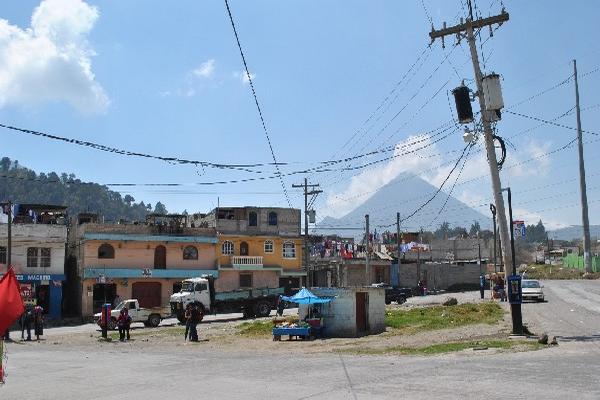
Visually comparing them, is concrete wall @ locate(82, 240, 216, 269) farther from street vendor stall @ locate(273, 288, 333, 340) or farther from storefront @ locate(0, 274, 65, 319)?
street vendor stall @ locate(273, 288, 333, 340)

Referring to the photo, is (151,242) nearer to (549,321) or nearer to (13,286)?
(549,321)

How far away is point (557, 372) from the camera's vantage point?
13.2m

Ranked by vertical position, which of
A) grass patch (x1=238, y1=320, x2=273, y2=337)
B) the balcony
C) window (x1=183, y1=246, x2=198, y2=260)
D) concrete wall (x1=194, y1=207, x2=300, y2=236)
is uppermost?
concrete wall (x1=194, y1=207, x2=300, y2=236)

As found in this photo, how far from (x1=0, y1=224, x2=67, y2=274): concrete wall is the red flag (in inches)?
1612

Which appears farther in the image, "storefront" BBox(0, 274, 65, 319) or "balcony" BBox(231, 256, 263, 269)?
"balcony" BBox(231, 256, 263, 269)

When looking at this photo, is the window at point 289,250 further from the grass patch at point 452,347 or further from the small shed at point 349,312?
the grass patch at point 452,347

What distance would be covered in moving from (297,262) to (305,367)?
43.6m

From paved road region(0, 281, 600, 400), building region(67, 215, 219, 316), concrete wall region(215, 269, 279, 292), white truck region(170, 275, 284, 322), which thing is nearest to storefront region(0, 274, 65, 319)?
building region(67, 215, 219, 316)

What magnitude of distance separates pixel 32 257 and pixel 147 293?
932cm

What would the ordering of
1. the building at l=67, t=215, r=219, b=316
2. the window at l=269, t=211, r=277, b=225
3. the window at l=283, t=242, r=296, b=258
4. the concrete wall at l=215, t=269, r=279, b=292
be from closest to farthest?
the building at l=67, t=215, r=219, b=316 < the concrete wall at l=215, t=269, r=279, b=292 < the window at l=283, t=242, r=296, b=258 < the window at l=269, t=211, r=277, b=225

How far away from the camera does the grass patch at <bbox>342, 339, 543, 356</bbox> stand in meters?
18.7

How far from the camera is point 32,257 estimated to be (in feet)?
156

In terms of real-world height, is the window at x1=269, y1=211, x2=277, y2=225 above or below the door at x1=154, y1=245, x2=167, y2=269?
above

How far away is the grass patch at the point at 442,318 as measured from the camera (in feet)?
92.7
